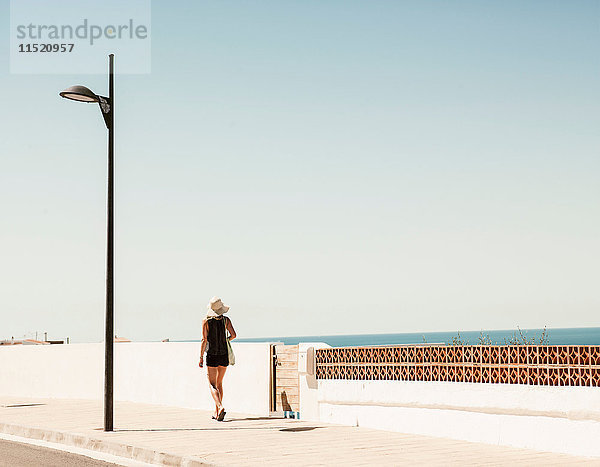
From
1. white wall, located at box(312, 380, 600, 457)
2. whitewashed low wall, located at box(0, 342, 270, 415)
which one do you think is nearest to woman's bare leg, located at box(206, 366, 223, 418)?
whitewashed low wall, located at box(0, 342, 270, 415)

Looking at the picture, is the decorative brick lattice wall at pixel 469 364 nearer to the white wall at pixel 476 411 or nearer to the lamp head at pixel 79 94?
the white wall at pixel 476 411

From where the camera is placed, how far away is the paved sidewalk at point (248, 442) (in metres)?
10.4

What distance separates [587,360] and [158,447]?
5.54 m

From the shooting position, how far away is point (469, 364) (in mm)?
12469

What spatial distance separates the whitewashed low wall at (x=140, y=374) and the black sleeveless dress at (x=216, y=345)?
55.4 inches

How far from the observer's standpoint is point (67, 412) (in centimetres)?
1742

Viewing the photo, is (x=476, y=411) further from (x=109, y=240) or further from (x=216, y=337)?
(x=109, y=240)

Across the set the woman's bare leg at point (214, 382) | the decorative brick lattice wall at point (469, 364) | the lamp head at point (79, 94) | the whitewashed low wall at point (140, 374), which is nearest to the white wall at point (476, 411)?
the decorative brick lattice wall at point (469, 364)

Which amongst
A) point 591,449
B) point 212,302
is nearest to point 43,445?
point 212,302

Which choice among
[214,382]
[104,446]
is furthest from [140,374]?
[104,446]

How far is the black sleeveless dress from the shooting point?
1449 centimetres

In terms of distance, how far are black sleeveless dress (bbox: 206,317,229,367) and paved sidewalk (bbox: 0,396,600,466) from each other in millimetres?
1032

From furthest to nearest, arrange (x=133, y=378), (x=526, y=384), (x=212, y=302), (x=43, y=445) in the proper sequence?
(x=133, y=378) → (x=212, y=302) → (x=43, y=445) → (x=526, y=384)

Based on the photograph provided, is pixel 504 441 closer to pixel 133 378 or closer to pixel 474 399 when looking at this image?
pixel 474 399
